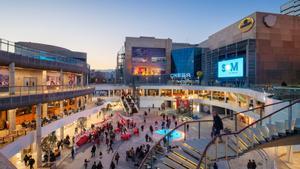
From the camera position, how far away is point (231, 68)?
4153 cm

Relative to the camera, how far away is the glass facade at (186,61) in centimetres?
6112

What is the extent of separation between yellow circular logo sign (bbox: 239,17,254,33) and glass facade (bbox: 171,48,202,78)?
2223 centimetres

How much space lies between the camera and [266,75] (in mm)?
36281

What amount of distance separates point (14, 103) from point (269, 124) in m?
14.9

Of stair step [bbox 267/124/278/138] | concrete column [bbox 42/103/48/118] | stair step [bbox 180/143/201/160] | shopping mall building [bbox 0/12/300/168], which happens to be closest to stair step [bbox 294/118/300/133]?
shopping mall building [bbox 0/12/300/168]

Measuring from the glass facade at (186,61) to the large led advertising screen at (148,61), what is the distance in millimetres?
3097

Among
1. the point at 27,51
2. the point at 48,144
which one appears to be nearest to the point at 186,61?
the point at 27,51

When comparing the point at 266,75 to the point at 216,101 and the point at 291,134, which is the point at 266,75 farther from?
the point at 291,134

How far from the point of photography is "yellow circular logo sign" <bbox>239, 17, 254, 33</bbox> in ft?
118

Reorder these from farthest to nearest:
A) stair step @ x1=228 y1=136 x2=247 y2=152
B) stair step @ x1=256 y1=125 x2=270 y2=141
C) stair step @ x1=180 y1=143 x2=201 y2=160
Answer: stair step @ x1=256 y1=125 x2=270 y2=141
stair step @ x1=180 y1=143 x2=201 y2=160
stair step @ x1=228 y1=136 x2=247 y2=152

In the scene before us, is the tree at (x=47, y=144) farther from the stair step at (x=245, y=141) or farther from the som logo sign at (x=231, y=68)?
the som logo sign at (x=231, y=68)

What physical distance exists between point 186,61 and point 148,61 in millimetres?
10697

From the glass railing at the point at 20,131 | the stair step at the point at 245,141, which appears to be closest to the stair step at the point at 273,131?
the stair step at the point at 245,141

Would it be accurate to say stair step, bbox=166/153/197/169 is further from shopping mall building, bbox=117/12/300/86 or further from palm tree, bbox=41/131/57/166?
shopping mall building, bbox=117/12/300/86
